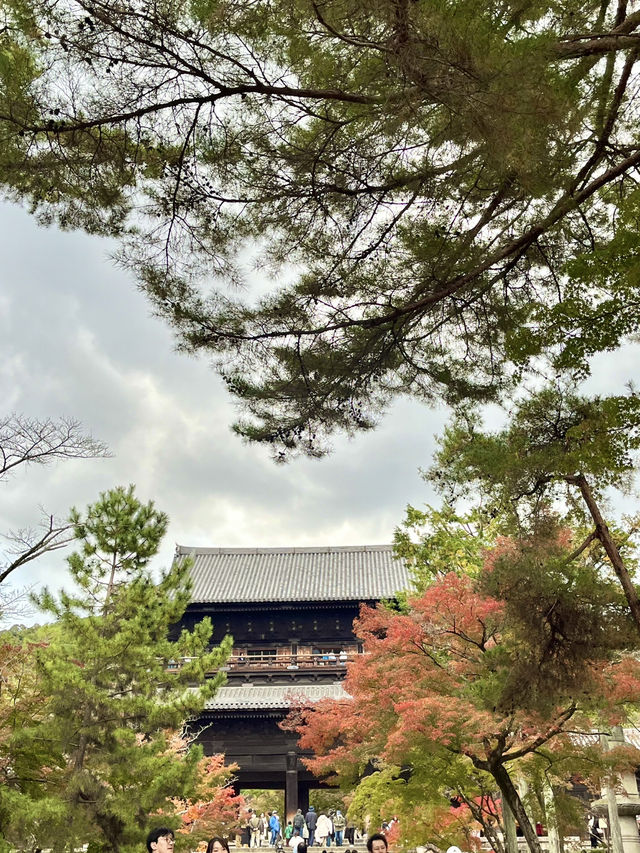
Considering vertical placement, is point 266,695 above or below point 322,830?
above

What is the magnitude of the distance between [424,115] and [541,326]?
1.52 meters

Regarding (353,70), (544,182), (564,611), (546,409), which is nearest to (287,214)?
(353,70)

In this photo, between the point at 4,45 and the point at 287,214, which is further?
the point at 287,214

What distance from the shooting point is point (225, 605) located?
22594mm

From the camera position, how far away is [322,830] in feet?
56.4

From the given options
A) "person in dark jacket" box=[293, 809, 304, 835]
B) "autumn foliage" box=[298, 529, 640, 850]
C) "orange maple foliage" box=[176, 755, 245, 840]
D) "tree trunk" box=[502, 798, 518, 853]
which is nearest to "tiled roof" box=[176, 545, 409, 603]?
"person in dark jacket" box=[293, 809, 304, 835]

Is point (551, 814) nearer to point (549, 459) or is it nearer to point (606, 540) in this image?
point (606, 540)

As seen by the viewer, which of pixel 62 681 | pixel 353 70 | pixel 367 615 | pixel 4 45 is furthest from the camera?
pixel 367 615

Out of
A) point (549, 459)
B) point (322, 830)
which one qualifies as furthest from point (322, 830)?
point (549, 459)

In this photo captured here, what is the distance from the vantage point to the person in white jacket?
677 inches

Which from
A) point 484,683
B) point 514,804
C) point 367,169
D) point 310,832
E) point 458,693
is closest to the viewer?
point 367,169

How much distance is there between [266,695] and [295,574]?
6.99 m

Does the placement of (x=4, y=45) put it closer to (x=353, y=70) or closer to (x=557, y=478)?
(x=353, y=70)

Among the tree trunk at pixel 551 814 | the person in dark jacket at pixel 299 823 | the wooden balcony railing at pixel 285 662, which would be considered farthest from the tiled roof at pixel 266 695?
the tree trunk at pixel 551 814
